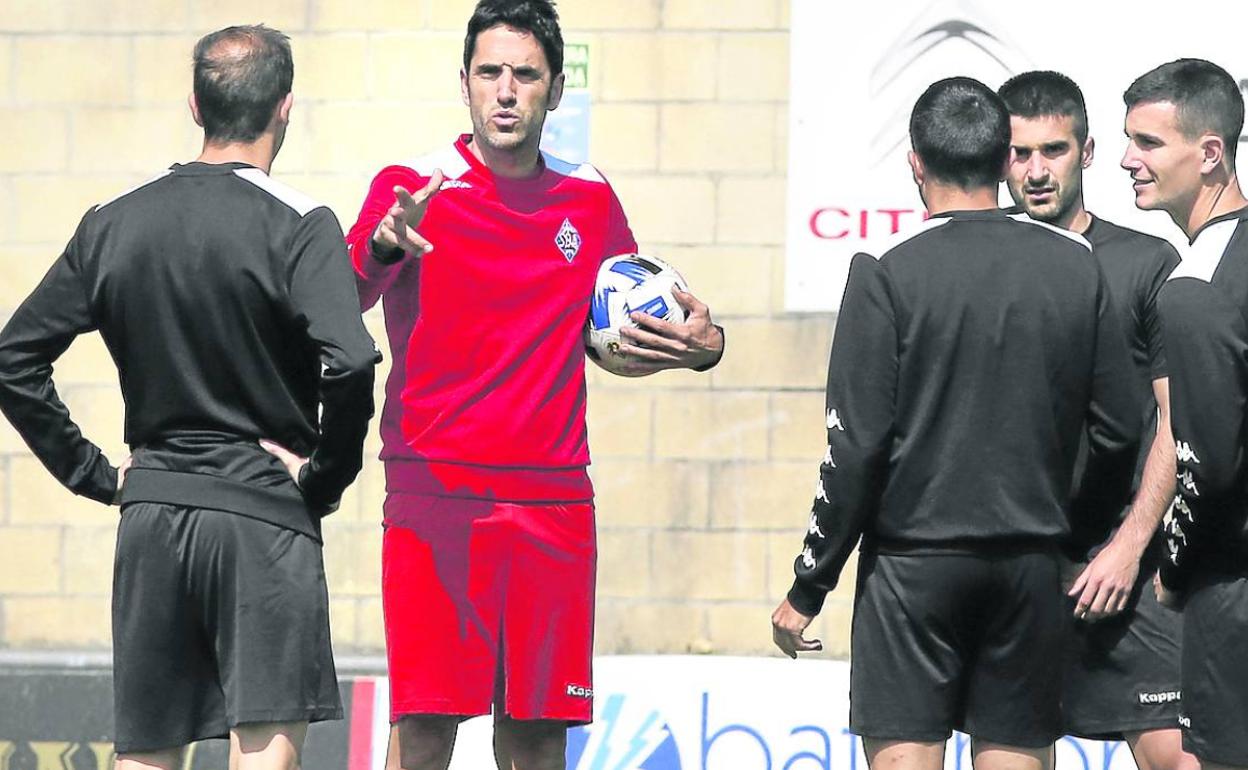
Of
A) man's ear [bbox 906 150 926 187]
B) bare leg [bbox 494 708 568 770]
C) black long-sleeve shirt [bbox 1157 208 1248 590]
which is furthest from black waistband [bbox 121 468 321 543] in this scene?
black long-sleeve shirt [bbox 1157 208 1248 590]

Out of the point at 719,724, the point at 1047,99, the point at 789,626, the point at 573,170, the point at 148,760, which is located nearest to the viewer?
the point at 148,760

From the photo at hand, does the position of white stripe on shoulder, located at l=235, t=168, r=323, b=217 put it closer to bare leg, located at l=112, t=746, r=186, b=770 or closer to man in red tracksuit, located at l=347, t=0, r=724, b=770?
man in red tracksuit, located at l=347, t=0, r=724, b=770

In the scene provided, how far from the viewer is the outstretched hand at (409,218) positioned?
4.65m

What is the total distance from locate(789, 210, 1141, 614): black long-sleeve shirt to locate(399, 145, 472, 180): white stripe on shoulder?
113 cm

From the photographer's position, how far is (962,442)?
14.6 feet

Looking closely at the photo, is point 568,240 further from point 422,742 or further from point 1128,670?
point 1128,670

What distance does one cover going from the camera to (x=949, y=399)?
4457mm

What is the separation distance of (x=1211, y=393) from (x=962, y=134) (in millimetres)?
814

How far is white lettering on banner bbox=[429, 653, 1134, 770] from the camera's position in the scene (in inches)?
277

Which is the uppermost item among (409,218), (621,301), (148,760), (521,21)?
(521,21)

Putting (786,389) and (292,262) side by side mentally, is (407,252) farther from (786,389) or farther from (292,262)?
(786,389)

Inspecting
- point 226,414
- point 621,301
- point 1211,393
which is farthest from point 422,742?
point 1211,393

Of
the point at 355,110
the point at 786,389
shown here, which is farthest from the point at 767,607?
the point at 355,110

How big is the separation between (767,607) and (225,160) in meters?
3.88
